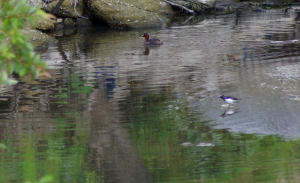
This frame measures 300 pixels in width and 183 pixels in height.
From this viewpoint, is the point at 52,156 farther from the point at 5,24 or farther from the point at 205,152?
the point at 5,24

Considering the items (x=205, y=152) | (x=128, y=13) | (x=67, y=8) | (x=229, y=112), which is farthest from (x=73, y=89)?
(x=67, y=8)

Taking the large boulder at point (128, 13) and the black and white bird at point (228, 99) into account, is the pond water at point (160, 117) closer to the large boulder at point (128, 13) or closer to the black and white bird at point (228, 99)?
the black and white bird at point (228, 99)

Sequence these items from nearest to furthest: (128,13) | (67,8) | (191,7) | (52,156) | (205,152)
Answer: (205,152) → (52,156) → (128,13) → (67,8) → (191,7)

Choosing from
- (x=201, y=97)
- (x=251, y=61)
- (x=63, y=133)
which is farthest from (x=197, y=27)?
(x=63, y=133)

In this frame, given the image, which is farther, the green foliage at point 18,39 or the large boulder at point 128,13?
the large boulder at point 128,13

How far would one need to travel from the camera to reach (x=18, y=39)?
1920 millimetres

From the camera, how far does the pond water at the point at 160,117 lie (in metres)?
4.72

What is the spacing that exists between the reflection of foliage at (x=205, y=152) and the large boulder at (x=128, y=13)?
12.0 m

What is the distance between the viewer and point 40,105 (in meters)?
7.47

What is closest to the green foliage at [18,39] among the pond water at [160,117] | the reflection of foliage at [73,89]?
the pond water at [160,117]

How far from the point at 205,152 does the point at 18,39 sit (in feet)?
11.6

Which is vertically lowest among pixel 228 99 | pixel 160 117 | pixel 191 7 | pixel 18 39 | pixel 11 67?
pixel 160 117

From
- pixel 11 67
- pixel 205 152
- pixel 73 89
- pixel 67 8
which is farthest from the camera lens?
pixel 67 8

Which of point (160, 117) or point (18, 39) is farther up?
point (18, 39)
